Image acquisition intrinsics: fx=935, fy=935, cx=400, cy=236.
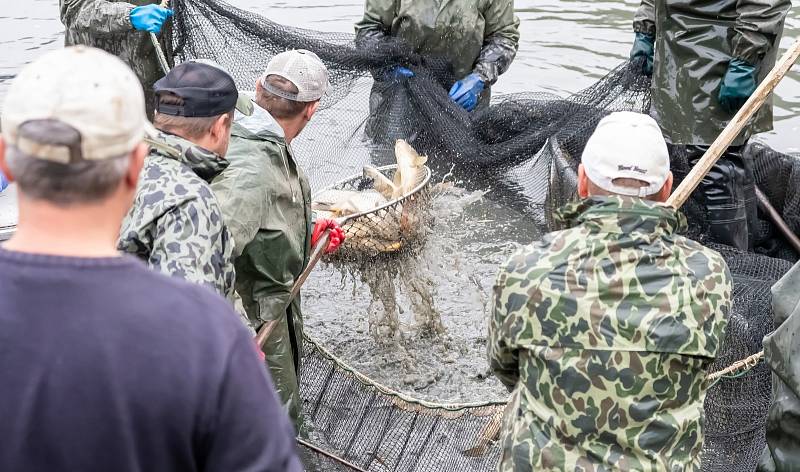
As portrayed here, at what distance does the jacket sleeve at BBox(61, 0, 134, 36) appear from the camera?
586cm

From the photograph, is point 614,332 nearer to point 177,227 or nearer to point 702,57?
point 177,227

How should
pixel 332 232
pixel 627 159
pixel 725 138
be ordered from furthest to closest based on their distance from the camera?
pixel 332 232, pixel 725 138, pixel 627 159

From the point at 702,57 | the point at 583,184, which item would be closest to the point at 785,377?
the point at 583,184

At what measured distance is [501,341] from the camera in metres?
2.51

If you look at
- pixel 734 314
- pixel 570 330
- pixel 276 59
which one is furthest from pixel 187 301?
pixel 734 314

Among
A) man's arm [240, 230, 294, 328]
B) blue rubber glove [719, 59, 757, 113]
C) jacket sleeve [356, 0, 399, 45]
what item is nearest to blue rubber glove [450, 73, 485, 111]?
jacket sleeve [356, 0, 399, 45]

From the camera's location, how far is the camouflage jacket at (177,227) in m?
2.57

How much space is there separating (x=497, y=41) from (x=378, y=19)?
0.88 m

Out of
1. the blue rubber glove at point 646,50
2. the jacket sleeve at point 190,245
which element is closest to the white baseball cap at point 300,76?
the jacket sleeve at point 190,245

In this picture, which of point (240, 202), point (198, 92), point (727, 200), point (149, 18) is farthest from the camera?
point (149, 18)

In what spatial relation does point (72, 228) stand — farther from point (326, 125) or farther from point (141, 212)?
point (326, 125)

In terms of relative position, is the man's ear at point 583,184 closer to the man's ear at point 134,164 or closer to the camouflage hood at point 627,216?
the camouflage hood at point 627,216

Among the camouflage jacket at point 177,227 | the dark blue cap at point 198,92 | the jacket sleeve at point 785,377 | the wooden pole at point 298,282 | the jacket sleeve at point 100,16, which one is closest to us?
the camouflage jacket at point 177,227

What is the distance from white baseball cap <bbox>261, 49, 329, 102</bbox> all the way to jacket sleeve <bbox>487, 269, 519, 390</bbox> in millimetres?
1587
